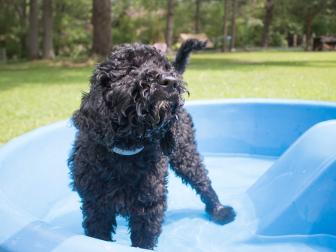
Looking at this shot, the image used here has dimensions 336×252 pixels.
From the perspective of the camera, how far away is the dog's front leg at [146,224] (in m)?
3.15

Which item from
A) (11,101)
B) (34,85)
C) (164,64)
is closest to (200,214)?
(164,64)

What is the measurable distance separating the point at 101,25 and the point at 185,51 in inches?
605

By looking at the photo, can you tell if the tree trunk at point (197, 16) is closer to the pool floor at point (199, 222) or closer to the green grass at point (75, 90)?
the green grass at point (75, 90)

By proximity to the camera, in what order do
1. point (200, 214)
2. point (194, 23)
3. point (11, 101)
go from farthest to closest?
point (194, 23) < point (11, 101) < point (200, 214)

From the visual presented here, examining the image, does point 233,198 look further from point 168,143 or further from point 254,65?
point 254,65

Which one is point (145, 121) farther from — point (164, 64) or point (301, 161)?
point (301, 161)

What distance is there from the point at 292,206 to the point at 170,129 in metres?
1.75

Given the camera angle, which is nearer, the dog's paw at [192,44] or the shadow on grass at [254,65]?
the dog's paw at [192,44]

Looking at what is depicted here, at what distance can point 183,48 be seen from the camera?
4.20 m

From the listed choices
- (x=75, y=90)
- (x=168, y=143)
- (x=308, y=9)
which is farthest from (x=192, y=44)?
(x=308, y=9)

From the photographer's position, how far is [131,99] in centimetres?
252

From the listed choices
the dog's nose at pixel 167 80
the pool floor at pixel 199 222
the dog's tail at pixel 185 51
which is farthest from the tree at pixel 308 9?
the dog's nose at pixel 167 80

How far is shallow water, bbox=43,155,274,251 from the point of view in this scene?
4.17 m

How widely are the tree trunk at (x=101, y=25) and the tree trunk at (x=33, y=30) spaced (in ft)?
24.3
